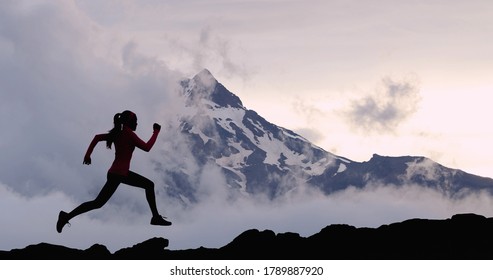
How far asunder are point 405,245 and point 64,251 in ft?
27.2

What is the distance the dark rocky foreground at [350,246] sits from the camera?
21.8 meters

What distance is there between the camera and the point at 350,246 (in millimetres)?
22938

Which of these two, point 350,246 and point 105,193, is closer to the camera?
point 105,193

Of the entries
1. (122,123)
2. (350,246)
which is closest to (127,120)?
(122,123)

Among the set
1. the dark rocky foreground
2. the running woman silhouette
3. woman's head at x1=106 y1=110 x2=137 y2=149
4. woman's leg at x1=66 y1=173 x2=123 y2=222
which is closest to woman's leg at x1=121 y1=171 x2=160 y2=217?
the running woman silhouette

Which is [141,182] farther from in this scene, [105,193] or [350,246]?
Result: [350,246]

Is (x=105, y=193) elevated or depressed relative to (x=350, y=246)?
elevated

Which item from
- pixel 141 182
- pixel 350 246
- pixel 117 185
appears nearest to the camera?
pixel 117 185

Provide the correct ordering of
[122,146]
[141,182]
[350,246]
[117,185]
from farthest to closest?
[350,246] < [141,182] < [117,185] < [122,146]

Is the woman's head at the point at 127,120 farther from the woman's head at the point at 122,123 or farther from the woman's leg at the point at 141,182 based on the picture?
the woman's leg at the point at 141,182

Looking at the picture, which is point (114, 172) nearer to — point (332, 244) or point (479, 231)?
point (332, 244)

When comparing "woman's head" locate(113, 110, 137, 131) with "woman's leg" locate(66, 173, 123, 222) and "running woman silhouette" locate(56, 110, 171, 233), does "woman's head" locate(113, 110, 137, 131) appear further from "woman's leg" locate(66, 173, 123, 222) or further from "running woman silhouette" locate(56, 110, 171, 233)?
"woman's leg" locate(66, 173, 123, 222)

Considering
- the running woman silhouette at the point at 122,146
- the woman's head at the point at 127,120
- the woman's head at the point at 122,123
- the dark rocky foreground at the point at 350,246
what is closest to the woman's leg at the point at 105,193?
the running woman silhouette at the point at 122,146
